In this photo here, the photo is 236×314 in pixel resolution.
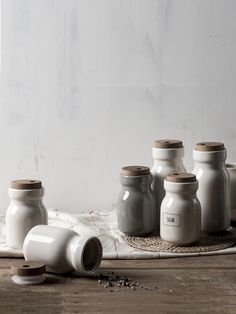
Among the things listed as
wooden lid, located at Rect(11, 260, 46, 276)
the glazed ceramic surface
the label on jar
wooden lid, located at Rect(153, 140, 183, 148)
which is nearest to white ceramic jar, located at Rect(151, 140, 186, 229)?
wooden lid, located at Rect(153, 140, 183, 148)

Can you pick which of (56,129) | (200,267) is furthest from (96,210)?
(200,267)

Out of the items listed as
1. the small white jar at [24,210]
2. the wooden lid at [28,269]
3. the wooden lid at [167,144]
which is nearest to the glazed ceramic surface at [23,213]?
the small white jar at [24,210]

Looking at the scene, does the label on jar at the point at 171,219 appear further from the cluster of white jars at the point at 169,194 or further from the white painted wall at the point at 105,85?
the white painted wall at the point at 105,85

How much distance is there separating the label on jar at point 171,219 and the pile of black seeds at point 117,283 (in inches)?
6.7

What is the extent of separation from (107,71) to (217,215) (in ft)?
1.36

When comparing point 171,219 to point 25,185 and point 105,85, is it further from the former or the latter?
point 105,85

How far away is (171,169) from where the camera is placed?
1.49 m

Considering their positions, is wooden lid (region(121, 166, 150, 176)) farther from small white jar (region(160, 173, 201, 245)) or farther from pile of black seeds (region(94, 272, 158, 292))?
pile of black seeds (region(94, 272, 158, 292))

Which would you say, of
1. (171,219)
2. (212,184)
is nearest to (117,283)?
(171,219)

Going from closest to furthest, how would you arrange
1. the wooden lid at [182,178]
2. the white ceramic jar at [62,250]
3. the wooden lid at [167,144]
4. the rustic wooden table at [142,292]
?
the rustic wooden table at [142,292] → the white ceramic jar at [62,250] → the wooden lid at [182,178] → the wooden lid at [167,144]

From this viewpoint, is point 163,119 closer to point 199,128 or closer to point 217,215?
point 199,128

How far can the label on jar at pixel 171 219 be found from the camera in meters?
1.37

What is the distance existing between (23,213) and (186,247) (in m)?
0.30

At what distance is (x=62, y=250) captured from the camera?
1.24 m
